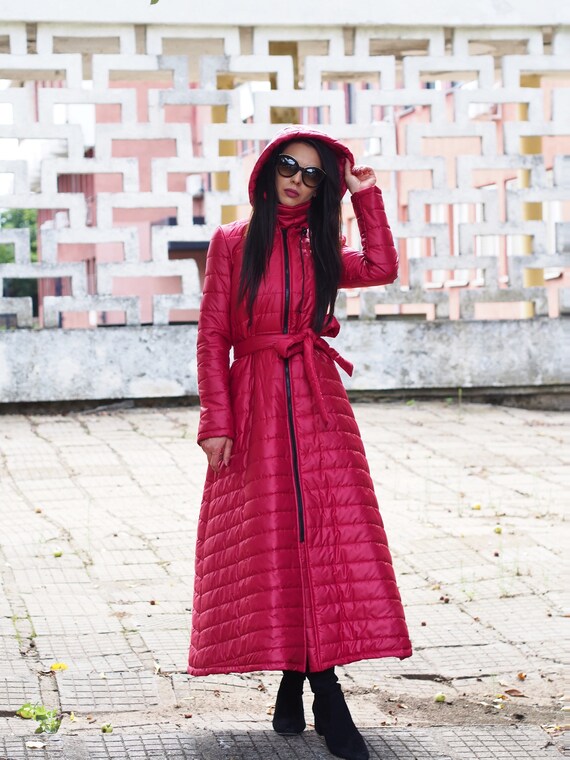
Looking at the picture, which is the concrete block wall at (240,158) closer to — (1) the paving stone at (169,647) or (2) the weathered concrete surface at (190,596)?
(2) the weathered concrete surface at (190,596)

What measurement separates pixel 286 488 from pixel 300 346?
17.0 inches

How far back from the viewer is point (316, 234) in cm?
410

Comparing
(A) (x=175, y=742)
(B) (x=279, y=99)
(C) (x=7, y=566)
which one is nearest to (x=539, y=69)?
(B) (x=279, y=99)

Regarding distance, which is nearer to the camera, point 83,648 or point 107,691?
point 107,691

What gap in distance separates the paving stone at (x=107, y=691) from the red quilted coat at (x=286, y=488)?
18.6 inches

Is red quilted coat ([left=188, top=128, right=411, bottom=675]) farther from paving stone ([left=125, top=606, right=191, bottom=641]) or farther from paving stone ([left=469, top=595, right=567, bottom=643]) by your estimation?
paving stone ([left=469, top=595, right=567, bottom=643])

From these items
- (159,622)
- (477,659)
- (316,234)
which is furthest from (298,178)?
(159,622)

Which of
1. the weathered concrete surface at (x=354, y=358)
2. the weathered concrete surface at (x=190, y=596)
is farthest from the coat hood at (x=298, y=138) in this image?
the weathered concrete surface at (x=354, y=358)

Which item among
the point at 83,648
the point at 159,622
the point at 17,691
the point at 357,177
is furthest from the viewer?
the point at 159,622

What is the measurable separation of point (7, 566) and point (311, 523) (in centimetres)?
277

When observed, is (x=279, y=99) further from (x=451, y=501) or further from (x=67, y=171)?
(x=451, y=501)

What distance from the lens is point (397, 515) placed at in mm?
7516

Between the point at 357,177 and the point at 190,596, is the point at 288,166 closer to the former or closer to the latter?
the point at 357,177

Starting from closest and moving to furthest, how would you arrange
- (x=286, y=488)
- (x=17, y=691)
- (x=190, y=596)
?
1. (x=286, y=488)
2. (x=17, y=691)
3. (x=190, y=596)
